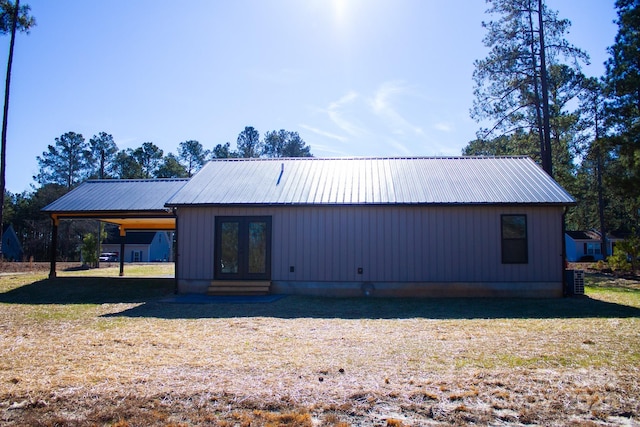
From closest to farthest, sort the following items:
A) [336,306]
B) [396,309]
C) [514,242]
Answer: [396,309] < [336,306] < [514,242]

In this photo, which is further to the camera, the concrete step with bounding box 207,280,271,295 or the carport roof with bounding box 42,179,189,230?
the carport roof with bounding box 42,179,189,230

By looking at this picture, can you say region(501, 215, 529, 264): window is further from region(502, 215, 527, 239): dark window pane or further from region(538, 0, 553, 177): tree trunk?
region(538, 0, 553, 177): tree trunk

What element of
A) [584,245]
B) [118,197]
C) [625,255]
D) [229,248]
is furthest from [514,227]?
[584,245]

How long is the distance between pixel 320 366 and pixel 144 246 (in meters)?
46.4

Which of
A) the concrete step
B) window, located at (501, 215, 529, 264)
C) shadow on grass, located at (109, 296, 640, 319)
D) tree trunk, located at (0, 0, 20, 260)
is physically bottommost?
shadow on grass, located at (109, 296, 640, 319)

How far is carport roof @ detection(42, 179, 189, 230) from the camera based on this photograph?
1538cm

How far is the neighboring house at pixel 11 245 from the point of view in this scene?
44.3 m

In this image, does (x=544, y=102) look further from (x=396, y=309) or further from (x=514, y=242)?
(x=396, y=309)

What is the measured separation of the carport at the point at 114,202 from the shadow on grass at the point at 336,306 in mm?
2453

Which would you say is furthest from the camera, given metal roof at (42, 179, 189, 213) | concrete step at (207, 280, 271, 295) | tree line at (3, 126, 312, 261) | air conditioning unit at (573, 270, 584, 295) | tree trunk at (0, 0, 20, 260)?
tree line at (3, 126, 312, 261)

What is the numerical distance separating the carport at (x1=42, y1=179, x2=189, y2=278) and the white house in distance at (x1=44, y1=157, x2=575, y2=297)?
2.02 m

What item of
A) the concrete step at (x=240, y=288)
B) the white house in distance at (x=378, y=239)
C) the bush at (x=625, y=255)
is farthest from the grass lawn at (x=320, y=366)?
the bush at (x=625, y=255)

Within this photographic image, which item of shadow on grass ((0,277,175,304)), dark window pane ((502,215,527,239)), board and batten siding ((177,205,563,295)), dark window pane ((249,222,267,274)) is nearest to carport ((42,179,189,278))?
shadow on grass ((0,277,175,304))

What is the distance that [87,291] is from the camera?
13.9m
